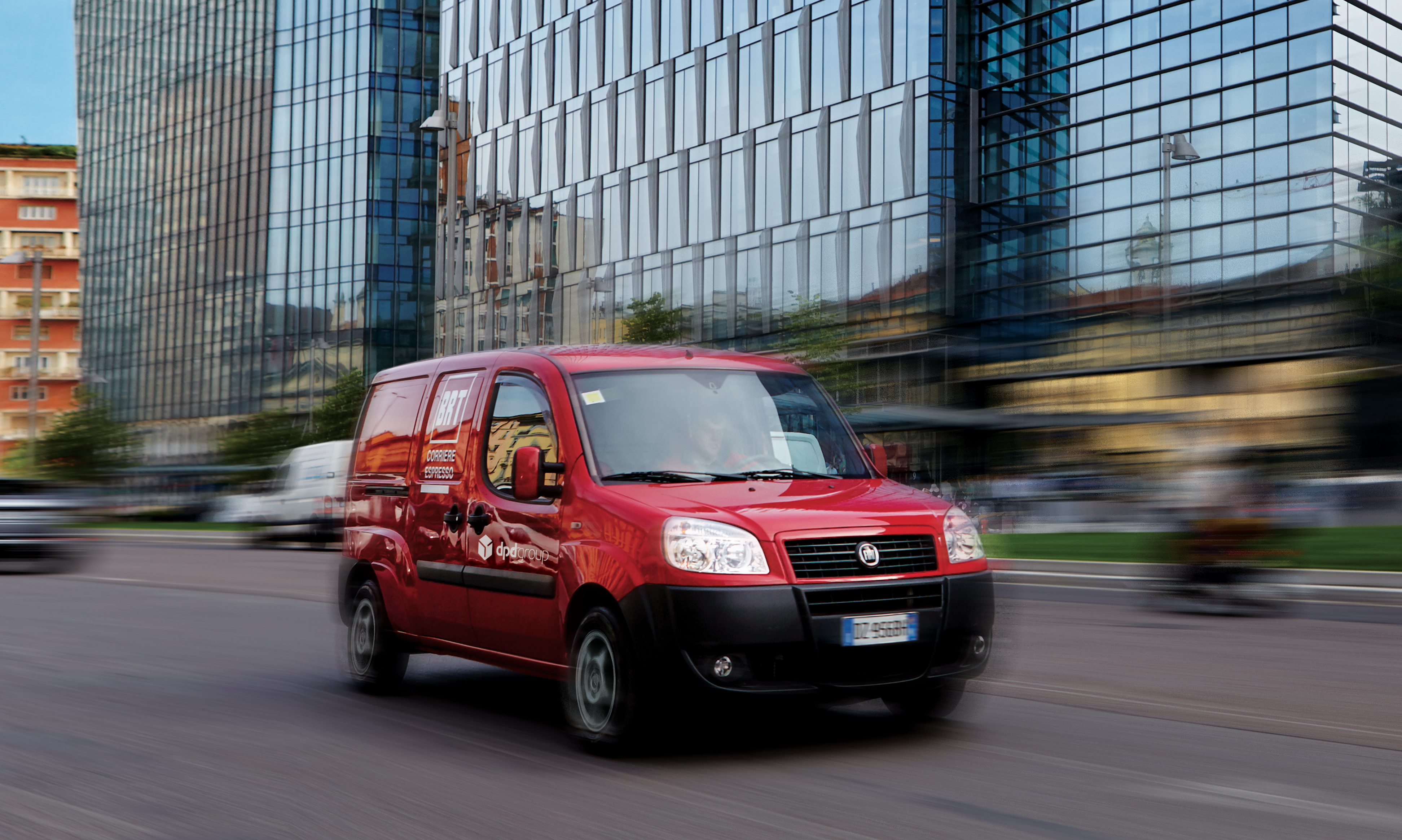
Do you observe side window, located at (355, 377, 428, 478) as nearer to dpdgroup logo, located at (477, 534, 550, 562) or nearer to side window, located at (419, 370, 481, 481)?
side window, located at (419, 370, 481, 481)

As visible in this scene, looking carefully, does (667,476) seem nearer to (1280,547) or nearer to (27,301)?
(1280,547)

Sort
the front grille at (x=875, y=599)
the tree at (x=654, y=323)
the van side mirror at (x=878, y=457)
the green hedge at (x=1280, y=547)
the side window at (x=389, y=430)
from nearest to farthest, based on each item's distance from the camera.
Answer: the front grille at (x=875, y=599) → the van side mirror at (x=878, y=457) → the side window at (x=389, y=430) → the green hedge at (x=1280, y=547) → the tree at (x=654, y=323)

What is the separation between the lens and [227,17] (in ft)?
274

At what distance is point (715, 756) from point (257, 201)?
3142 inches

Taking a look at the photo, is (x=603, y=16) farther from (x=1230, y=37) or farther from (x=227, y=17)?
(x=227, y=17)

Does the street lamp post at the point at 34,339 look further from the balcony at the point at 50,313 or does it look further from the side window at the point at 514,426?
the balcony at the point at 50,313

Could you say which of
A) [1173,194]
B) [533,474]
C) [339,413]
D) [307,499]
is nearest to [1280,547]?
[533,474]

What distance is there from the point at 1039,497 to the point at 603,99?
2156 centimetres

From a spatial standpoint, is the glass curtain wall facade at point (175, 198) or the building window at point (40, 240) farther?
the building window at point (40, 240)

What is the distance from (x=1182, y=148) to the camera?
37781 mm

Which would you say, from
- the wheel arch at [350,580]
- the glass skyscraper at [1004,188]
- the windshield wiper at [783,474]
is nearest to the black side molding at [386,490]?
the wheel arch at [350,580]

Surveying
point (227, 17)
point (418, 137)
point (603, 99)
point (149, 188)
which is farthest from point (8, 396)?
point (603, 99)

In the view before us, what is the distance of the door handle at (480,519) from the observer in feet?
23.0

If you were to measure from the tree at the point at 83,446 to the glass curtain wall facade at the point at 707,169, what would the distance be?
13260 mm
